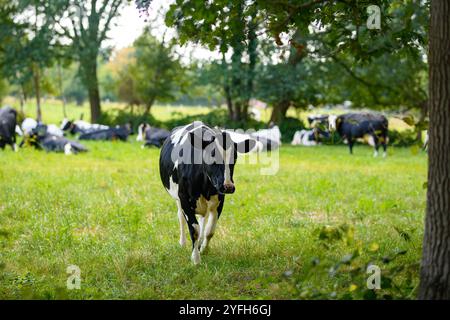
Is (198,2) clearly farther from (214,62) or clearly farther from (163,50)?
(163,50)

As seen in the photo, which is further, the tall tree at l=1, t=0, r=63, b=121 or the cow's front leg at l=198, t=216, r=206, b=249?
the tall tree at l=1, t=0, r=63, b=121

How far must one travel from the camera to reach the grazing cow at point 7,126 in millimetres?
18672

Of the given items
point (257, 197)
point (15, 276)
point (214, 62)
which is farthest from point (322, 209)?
point (214, 62)

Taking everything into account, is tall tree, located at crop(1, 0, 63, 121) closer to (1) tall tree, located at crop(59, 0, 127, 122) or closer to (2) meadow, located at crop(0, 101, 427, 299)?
(1) tall tree, located at crop(59, 0, 127, 122)

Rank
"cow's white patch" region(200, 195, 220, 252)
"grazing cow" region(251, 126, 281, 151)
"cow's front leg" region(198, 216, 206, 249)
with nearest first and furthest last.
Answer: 1. "cow's white patch" region(200, 195, 220, 252)
2. "cow's front leg" region(198, 216, 206, 249)
3. "grazing cow" region(251, 126, 281, 151)

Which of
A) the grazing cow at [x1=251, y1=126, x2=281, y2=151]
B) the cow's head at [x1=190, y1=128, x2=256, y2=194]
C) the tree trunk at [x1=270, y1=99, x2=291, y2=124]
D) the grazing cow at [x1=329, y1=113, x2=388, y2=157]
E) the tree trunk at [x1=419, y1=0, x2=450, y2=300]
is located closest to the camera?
the tree trunk at [x1=419, y1=0, x2=450, y2=300]

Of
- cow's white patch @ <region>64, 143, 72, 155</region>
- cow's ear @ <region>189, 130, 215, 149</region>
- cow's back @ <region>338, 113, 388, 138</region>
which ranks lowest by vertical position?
cow's white patch @ <region>64, 143, 72, 155</region>

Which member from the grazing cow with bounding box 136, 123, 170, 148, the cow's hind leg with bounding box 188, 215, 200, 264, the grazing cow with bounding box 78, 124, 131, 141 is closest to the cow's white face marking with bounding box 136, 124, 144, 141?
the grazing cow with bounding box 78, 124, 131, 141

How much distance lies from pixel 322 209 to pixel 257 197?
1.50m

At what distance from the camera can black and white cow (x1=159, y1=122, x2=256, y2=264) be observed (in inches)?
227

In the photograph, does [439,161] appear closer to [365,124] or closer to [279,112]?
[365,124]

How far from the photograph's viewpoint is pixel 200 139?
19.6ft

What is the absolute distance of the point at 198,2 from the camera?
4.65 metres

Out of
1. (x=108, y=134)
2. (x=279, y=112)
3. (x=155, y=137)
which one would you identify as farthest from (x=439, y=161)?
(x=279, y=112)
